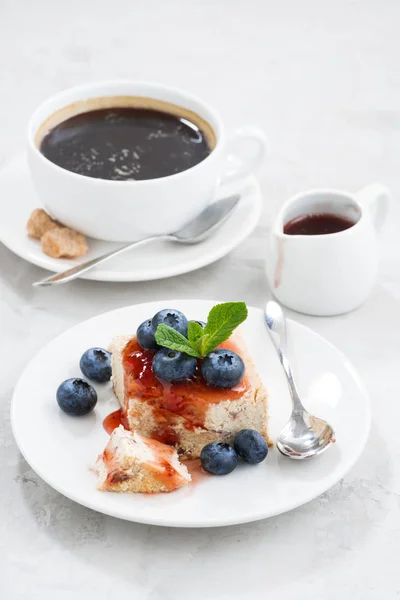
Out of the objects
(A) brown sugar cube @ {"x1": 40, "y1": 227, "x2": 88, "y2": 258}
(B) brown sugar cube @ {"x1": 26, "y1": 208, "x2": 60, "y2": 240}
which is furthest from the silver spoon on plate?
(B) brown sugar cube @ {"x1": 26, "y1": 208, "x2": 60, "y2": 240}

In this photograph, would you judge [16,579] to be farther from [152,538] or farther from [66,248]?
[66,248]

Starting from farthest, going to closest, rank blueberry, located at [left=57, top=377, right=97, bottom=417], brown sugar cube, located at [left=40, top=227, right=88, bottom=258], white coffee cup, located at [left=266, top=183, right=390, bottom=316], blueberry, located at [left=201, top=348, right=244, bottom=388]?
brown sugar cube, located at [left=40, top=227, right=88, bottom=258] < white coffee cup, located at [left=266, top=183, right=390, bottom=316] < blueberry, located at [left=57, top=377, right=97, bottom=417] < blueberry, located at [left=201, top=348, right=244, bottom=388]

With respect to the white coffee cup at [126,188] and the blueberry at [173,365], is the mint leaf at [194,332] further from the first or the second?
the white coffee cup at [126,188]

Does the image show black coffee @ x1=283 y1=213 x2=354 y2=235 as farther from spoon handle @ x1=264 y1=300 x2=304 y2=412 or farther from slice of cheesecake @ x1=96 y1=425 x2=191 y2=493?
slice of cheesecake @ x1=96 y1=425 x2=191 y2=493

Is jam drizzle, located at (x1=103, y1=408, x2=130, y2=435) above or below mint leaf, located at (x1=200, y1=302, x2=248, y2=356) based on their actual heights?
below

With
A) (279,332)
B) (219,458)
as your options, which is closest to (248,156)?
(279,332)

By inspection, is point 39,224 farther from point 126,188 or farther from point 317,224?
point 317,224
